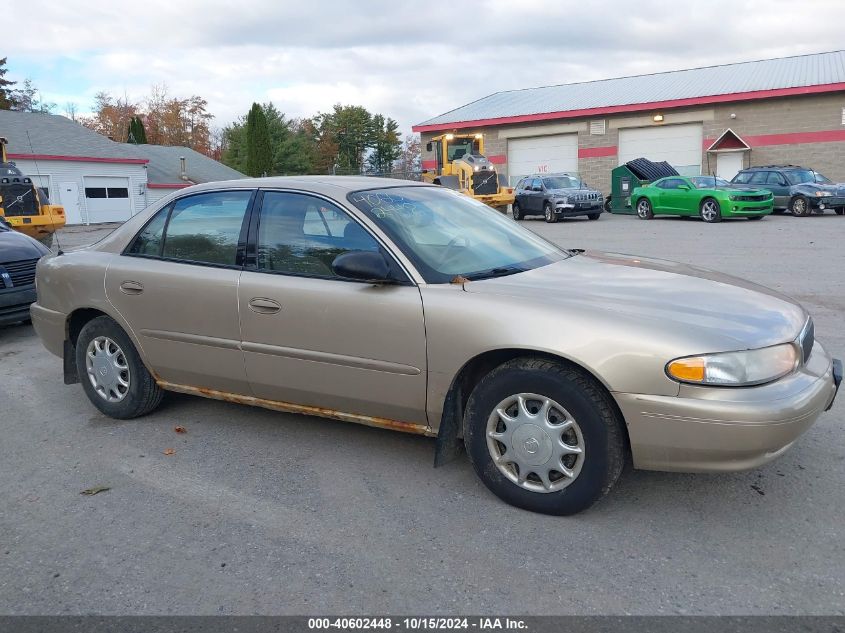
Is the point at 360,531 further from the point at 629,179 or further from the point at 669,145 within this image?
the point at 669,145

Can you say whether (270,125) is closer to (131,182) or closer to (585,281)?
(131,182)

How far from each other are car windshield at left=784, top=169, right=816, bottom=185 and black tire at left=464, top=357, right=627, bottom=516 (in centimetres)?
2176

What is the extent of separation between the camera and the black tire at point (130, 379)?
475 cm

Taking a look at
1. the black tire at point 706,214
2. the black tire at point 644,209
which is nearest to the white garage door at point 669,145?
the black tire at point 644,209

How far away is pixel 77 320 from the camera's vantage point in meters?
5.07

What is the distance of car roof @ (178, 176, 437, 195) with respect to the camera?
416 centimetres

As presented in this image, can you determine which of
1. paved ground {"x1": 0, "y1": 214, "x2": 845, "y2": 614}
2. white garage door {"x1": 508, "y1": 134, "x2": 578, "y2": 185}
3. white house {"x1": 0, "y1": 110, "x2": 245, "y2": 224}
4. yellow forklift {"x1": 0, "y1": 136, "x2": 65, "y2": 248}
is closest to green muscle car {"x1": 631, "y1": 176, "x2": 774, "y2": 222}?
white garage door {"x1": 508, "y1": 134, "x2": 578, "y2": 185}

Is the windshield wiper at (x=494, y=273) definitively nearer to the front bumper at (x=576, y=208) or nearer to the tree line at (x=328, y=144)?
the front bumper at (x=576, y=208)

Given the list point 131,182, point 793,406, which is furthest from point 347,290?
point 131,182

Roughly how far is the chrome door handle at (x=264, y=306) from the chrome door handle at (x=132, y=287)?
0.92 metres

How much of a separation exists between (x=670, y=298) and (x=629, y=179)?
2343 cm

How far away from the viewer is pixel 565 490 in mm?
3301

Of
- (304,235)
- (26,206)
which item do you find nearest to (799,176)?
(26,206)

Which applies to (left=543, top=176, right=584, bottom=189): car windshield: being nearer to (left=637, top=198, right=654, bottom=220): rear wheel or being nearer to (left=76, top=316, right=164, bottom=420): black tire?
(left=637, top=198, right=654, bottom=220): rear wheel
